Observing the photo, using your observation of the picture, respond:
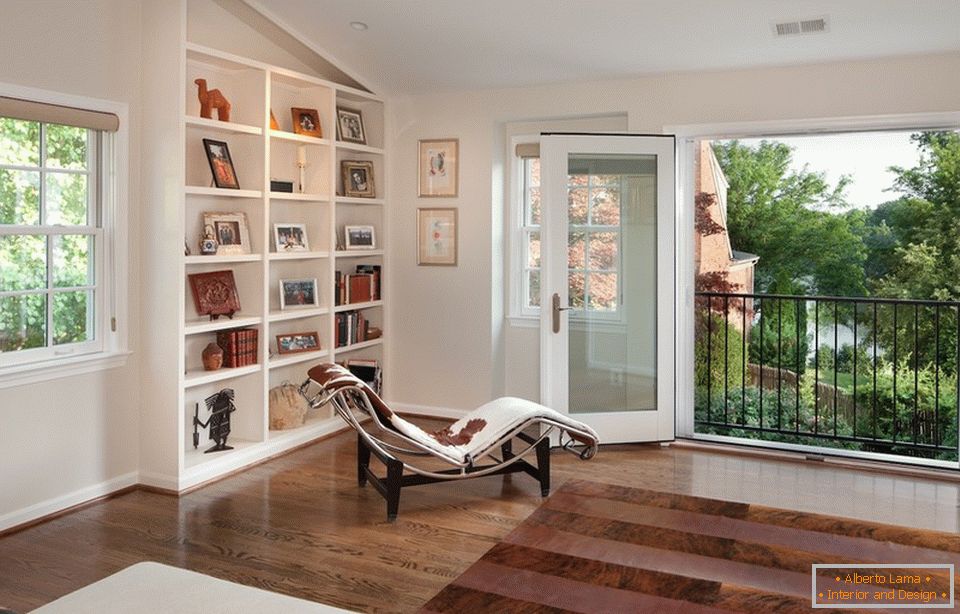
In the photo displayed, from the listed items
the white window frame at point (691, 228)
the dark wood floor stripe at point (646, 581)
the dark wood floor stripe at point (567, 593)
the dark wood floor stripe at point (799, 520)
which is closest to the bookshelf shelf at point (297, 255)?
the white window frame at point (691, 228)

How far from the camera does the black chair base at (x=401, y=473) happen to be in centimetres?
400

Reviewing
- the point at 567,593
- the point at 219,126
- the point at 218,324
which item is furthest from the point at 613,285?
the point at 567,593

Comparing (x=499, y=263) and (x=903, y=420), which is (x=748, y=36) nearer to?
(x=499, y=263)

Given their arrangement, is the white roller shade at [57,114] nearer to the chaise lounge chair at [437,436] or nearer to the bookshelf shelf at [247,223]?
the bookshelf shelf at [247,223]

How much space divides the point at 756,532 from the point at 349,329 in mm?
3721

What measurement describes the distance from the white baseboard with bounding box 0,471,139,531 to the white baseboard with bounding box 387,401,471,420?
2.25m

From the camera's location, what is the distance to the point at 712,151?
770 centimetres

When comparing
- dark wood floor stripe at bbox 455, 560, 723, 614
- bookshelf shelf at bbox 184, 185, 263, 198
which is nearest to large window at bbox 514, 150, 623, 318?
bookshelf shelf at bbox 184, 185, 263, 198

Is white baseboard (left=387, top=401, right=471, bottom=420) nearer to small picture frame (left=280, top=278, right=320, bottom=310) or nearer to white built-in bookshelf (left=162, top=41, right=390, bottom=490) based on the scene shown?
white built-in bookshelf (left=162, top=41, right=390, bottom=490)

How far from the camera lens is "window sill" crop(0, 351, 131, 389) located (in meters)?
3.83

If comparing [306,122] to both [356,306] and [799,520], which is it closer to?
[356,306]

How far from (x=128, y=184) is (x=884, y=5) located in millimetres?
4048

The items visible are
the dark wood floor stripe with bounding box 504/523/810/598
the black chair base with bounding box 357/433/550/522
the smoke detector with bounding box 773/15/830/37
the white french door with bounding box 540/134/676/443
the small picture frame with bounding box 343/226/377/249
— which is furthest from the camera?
the small picture frame with bounding box 343/226/377/249

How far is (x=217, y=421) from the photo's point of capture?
496 centimetres
